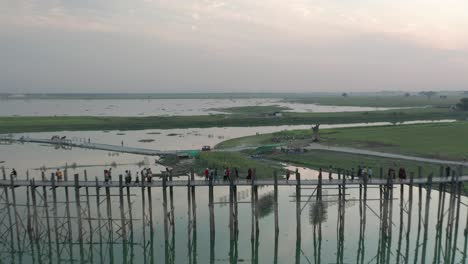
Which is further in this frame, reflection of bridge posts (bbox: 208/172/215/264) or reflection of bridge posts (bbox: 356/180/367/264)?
reflection of bridge posts (bbox: 356/180/367/264)

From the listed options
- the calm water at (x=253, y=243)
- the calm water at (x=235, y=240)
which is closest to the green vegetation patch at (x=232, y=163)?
the calm water at (x=235, y=240)

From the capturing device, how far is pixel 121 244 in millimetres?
25062

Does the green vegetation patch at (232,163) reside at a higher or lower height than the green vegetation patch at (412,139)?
lower

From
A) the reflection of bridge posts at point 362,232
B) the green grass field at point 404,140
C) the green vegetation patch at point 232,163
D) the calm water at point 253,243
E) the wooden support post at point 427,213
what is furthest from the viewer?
the green grass field at point 404,140

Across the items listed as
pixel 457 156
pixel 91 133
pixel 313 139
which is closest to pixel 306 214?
pixel 457 156

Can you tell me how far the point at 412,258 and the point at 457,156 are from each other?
950 inches

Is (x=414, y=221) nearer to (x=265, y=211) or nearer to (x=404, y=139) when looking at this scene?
(x=265, y=211)

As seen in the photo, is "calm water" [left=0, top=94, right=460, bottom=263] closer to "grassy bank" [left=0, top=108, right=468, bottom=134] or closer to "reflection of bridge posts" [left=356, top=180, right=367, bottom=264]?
"reflection of bridge posts" [left=356, top=180, right=367, bottom=264]

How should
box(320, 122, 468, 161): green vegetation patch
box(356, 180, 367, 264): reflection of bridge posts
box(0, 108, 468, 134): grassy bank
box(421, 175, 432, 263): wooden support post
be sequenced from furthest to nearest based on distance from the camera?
1. box(0, 108, 468, 134): grassy bank
2. box(320, 122, 468, 161): green vegetation patch
3. box(356, 180, 367, 264): reflection of bridge posts
4. box(421, 175, 432, 263): wooden support post

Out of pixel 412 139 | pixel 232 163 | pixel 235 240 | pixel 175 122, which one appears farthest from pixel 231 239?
pixel 175 122

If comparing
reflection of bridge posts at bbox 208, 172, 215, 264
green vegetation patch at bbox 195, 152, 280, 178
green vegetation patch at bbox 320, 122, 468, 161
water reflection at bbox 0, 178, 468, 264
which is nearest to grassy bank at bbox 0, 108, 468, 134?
green vegetation patch at bbox 320, 122, 468, 161

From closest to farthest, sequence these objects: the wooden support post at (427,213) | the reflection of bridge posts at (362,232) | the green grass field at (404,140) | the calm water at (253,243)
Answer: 1. the wooden support post at (427,213)
2. the calm water at (253,243)
3. the reflection of bridge posts at (362,232)
4. the green grass field at (404,140)

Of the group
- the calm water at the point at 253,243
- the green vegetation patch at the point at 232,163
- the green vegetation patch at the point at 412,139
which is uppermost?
the green vegetation patch at the point at 412,139

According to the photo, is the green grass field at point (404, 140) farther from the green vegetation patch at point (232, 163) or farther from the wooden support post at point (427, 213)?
the wooden support post at point (427, 213)
